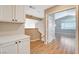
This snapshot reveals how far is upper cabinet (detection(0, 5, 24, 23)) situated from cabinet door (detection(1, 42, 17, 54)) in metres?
0.48

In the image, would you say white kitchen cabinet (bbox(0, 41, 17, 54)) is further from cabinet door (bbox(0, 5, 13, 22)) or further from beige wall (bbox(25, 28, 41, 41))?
beige wall (bbox(25, 28, 41, 41))

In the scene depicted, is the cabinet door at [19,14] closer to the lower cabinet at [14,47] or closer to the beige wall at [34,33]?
the lower cabinet at [14,47]

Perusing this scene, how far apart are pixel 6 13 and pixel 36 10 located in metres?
3.29

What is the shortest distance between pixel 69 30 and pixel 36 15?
6.87 metres

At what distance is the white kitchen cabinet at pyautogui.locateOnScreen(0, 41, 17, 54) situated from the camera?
161cm

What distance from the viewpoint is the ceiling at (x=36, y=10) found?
4.47 meters

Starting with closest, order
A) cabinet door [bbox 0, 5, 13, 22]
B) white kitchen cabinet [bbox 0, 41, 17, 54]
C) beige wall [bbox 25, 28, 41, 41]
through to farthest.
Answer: white kitchen cabinet [bbox 0, 41, 17, 54] < cabinet door [bbox 0, 5, 13, 22] < beige wall [bbox 25, 28, 41, 41]

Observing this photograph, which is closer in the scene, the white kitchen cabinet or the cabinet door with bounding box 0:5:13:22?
the white kitchen cabinet

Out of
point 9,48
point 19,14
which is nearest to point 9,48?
point 9,48

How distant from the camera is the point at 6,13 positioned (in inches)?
77.0

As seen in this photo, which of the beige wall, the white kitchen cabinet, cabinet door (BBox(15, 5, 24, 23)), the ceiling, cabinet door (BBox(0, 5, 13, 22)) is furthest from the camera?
the beige wall

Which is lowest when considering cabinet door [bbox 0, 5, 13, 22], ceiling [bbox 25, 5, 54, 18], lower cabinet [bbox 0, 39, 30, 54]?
lower cabinet [bbox 0, 39, 30, 54]

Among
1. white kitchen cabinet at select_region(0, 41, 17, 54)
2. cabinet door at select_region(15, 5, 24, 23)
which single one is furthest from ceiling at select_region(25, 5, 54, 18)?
white kitchen cabinet at select_region(0, 41, 17, 54)
